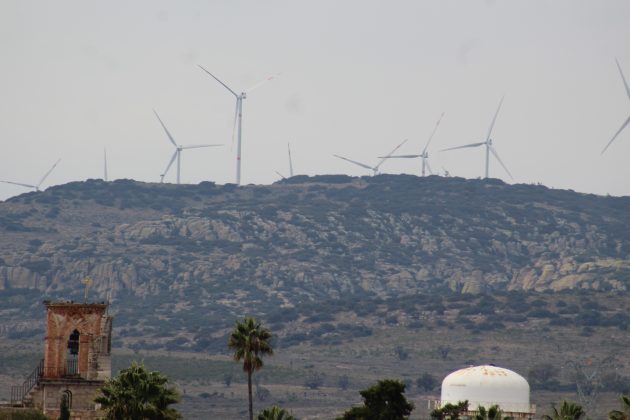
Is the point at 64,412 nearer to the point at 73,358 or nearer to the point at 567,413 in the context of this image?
the point at 73,358

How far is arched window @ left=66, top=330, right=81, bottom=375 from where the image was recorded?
94.6 meters

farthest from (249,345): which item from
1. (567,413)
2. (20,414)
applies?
(20,414)

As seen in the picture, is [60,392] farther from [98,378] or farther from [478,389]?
[478,389]

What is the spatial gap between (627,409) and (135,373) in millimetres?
27498

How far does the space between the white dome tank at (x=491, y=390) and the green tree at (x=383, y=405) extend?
39.4ft

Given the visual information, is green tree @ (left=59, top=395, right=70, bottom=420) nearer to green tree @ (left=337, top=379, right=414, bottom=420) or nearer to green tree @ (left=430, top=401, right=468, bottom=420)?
green tree @ (left=337, top=379, right=414, bottom=420)

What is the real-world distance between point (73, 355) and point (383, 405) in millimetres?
18666

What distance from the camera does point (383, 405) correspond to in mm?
103125

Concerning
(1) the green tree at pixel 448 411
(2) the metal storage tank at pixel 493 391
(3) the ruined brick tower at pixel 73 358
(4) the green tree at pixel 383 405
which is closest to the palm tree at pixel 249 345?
(4) the green tree at pixel 383 405

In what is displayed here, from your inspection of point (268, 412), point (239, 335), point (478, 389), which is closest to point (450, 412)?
point (478, 389)

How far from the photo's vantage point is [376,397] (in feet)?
339

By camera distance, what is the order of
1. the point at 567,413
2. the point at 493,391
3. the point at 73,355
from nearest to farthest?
1. the point at 73,355
2. the point at 567,413
3. the point at 493,391

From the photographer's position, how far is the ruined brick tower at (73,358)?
92812mm

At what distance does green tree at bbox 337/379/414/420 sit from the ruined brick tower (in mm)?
15382
